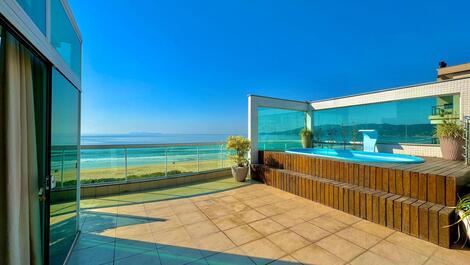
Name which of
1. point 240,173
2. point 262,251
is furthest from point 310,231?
point 240,173

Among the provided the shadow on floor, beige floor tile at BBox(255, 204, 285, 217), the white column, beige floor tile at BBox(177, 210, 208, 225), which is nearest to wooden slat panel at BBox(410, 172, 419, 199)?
beige floor tile at BBox(255, 204, 285, 217)

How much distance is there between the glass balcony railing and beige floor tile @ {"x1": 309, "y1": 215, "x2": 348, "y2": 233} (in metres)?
3.44

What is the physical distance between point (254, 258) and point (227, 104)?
1494cm

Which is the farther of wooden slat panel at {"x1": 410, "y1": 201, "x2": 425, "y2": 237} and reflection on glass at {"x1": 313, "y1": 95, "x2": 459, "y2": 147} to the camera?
reflection on glass at {"x1": 313, "y1": 95, "x2": 459, "y2": 147}

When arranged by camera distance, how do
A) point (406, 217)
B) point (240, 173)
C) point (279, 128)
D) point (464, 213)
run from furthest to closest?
point (279, 128) → point (240, 173) → point (406, 217) → point (464, 213)

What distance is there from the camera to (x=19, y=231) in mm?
1351

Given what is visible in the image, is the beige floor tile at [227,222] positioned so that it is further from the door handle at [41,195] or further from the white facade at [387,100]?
the white facade at [387,100]

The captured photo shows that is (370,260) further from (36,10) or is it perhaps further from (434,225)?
(36,10)

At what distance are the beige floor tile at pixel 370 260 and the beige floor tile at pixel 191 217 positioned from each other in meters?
2.17

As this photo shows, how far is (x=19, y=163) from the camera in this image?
1.33m

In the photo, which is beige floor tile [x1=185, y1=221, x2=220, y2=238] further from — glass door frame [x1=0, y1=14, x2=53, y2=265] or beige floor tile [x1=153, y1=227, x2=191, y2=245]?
glass door frame [x1=0, y1=14, x2=53, y2=265]

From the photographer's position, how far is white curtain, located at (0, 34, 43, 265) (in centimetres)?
124

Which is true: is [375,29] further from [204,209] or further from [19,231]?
[19,231]

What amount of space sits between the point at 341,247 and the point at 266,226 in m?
1.02
